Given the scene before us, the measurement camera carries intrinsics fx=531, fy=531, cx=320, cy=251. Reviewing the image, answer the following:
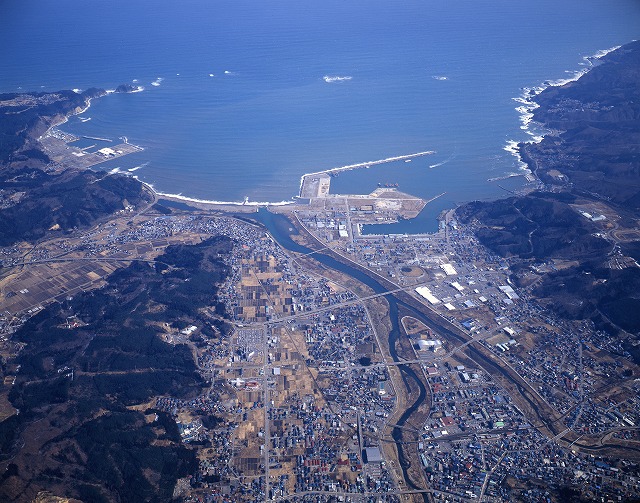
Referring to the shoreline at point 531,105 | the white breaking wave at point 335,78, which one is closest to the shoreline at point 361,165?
the shoreline at point 531,105

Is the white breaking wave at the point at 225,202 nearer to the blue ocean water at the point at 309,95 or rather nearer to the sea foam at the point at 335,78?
the blue ocean water at the point at 309,95

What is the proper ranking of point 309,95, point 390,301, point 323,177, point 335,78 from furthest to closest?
point 335,78
point 309,95
point 323,177
point 390,301

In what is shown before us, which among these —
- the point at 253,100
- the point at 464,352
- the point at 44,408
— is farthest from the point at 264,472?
the point at 253,100

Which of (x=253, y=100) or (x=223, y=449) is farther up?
(x=253, y=100)

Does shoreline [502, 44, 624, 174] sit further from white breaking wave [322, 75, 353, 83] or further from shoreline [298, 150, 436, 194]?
white breaking wave [322, 75, 353, 83]

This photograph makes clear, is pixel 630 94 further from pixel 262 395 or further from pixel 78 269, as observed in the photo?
pixel 78 269

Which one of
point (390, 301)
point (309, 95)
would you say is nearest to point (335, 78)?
point (309, 95)

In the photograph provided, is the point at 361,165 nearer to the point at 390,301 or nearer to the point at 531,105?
the point at 390,301

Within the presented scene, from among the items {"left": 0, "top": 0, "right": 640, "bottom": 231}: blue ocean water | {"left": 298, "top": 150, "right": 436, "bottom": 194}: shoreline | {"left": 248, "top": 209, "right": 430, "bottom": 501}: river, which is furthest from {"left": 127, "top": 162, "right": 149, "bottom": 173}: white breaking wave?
{"left": 298, "top": 150, "right": 436, "bottom": 194}: shoreline
